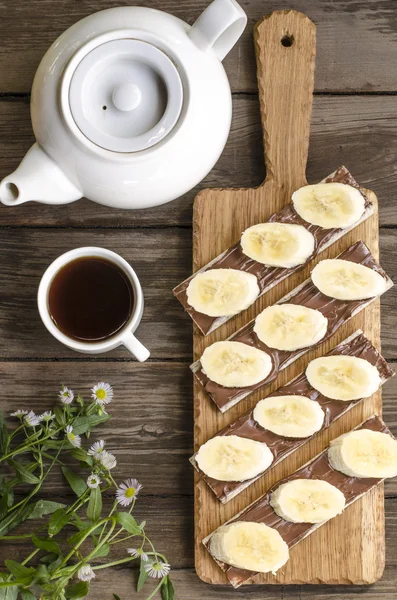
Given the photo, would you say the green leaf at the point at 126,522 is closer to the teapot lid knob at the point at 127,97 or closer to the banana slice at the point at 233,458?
the banana slice at the point at 233,458

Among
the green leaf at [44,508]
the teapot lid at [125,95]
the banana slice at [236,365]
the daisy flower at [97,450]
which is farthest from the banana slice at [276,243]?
the green leaf at [44,508]

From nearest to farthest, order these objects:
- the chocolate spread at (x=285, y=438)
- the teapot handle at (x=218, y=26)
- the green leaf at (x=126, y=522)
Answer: the teapot handle at (x=218, y=26) → the green leaf at (x=126, y=522) → the chocolate spread at (x=285, y=438)

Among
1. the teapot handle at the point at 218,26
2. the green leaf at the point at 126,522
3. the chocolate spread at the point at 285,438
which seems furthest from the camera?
the chocolate spread at the point at 285,438

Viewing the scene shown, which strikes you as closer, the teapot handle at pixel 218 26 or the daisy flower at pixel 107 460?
the teapot handle at pixel 218 26

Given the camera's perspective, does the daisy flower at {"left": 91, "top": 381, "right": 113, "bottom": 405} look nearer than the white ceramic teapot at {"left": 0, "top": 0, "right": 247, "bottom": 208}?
No

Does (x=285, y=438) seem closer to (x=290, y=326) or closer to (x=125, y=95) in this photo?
(x=290, y=326)

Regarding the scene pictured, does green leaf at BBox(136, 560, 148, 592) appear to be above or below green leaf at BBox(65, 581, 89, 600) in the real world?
below

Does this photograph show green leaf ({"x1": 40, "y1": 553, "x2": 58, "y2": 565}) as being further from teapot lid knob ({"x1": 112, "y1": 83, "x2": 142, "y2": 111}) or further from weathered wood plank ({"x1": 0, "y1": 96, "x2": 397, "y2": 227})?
teapot lid knob ({"x1": 112, "y1": 83, "x2": 142, "y2": 111})

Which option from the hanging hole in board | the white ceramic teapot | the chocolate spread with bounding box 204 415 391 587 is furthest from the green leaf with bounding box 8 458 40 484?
the hanging hole in board

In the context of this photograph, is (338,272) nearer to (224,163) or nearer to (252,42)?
(224,163)
